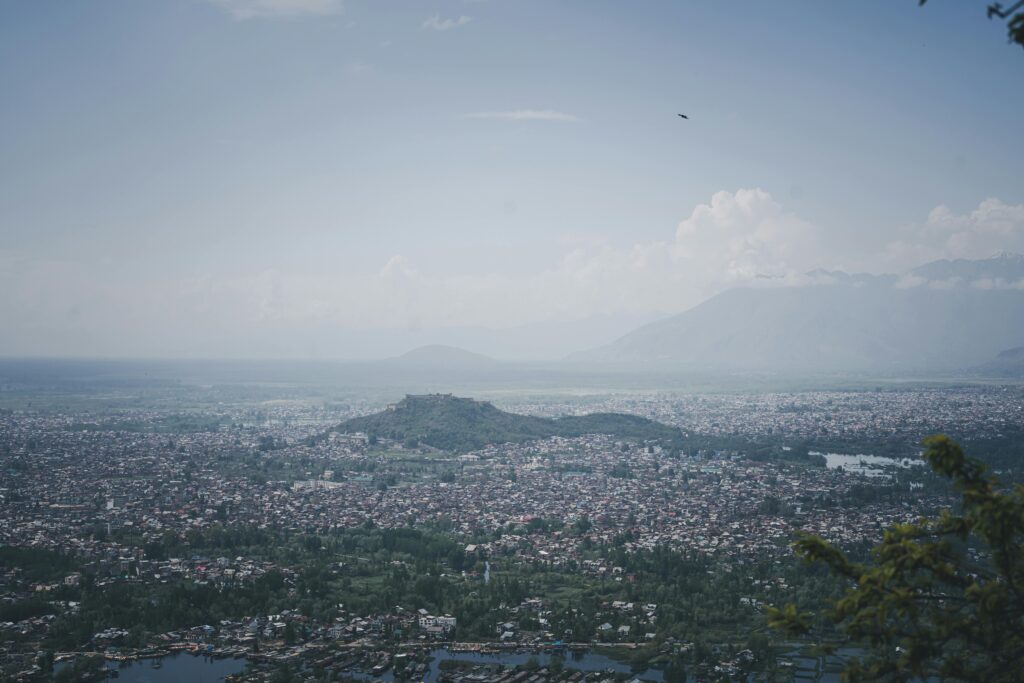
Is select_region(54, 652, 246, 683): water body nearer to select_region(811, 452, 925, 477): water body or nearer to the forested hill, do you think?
the forested hill

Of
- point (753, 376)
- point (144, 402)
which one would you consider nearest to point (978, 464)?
point (144, 402)

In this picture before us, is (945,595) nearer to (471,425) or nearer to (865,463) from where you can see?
(865,463)

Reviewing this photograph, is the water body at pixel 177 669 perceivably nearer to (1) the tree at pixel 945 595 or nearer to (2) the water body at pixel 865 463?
(1) the tree at pixel 945 595

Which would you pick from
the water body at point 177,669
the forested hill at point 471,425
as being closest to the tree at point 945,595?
the water body at point 177,669

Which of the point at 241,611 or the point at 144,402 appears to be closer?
the point at 241,611

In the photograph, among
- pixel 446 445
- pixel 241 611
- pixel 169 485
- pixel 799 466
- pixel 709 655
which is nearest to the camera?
pixel 709 655

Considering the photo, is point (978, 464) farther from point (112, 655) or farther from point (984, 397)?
point (984, 397)

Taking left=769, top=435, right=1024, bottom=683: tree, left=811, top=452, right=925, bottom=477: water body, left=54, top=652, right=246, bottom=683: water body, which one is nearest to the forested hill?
left=811, top=452, right=925, bottom=477: water body
